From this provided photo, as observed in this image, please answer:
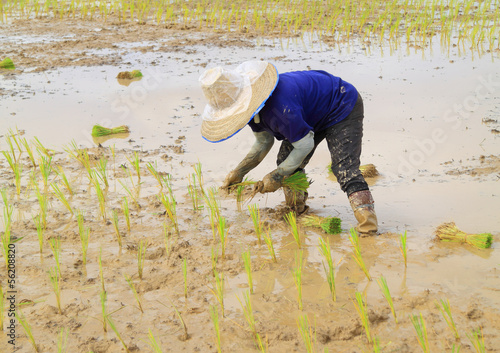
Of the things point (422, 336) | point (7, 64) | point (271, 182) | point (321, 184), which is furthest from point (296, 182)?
point (7, 64)

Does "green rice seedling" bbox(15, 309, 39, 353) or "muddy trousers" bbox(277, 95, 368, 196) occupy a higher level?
"muddy trousers" bbox(277, 95, 368, 196)

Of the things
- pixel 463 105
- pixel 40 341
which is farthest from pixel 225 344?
pixel 463 105

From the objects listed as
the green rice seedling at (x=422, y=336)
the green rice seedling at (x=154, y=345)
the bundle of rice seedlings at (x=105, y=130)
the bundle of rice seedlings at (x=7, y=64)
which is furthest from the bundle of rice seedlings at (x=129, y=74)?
the green rice seedling at (x=422, y=336)

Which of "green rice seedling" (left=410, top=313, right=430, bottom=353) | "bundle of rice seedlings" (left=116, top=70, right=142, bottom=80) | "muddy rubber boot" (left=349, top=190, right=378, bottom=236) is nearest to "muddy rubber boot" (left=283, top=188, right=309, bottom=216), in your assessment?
"muddy rubber boot" (left=349, top=190, right=378, bottom=236)

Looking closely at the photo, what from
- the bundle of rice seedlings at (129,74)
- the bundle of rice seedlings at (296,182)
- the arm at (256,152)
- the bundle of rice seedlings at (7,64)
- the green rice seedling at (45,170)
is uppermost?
the bundle of rice seedlings at (7,64)

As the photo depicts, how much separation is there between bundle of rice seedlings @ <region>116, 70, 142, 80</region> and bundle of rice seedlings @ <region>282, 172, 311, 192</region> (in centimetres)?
396

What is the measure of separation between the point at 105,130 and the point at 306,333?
3.31m

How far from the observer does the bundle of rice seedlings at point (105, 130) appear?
475cm

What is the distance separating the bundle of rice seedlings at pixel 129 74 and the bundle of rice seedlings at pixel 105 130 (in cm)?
174

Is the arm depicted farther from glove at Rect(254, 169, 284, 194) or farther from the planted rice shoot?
the planted rice shoot

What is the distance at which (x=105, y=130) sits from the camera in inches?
187

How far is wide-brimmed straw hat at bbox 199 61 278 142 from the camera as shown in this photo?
261 centimetres

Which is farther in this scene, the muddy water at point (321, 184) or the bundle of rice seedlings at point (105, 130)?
the bundle of rice seedlings at point (105, 130)

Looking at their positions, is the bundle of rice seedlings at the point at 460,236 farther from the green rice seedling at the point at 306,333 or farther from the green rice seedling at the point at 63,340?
the green rice seedling at the point at 63,340
